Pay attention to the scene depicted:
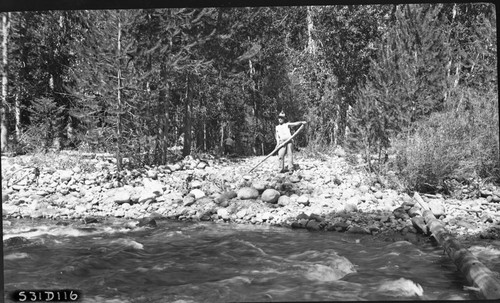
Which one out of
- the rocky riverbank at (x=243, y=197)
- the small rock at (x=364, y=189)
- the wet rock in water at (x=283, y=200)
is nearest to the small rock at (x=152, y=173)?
the rocky riverbank at (x=243, y=197)

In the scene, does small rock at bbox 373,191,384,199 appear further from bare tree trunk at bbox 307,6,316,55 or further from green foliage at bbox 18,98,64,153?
green foliage at bbox 18,98,64,153

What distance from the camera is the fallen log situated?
2758 millimetres

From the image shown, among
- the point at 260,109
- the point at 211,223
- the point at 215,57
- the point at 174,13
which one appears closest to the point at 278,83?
the point at 260,109

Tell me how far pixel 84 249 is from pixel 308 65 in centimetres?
186

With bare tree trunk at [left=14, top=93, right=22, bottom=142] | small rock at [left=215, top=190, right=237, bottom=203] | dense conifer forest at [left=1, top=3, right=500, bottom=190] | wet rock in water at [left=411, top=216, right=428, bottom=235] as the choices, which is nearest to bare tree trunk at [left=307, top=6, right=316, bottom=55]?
dense conifer forest at [left=1, top=3, right=500, bottom=190]

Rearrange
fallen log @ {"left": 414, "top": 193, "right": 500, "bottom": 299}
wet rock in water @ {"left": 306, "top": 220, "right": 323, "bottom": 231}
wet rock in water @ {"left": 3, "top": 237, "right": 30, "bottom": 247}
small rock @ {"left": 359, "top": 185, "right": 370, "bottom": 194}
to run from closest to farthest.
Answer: fallen log @ {"left": 414, "top": 193, "right": 500, "bottom": 299}, wet rock in water @ {"left": 3, "top": 237, "right": 30, "bottom": 247}, wet rock in water @ {"left": 306, "top": 220, "right": 323, "bottom": 231}, small rock @ {"left": 359, "top": 185, "right": 370, "bottom": 194}

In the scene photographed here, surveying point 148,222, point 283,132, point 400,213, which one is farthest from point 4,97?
point 400,213

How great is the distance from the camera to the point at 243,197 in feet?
10.5

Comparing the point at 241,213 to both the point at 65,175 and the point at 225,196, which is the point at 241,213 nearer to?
the point at 225,196

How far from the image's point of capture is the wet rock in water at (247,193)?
126 inches

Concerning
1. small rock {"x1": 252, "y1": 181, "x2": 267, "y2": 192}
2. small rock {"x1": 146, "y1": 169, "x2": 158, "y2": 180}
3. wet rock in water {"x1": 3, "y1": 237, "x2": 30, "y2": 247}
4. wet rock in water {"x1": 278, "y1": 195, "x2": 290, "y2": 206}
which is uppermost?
small rock {"x1": 146, "y1": 169, "x2": 158, "y2": 180}

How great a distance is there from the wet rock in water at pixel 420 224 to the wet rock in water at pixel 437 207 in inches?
3.8

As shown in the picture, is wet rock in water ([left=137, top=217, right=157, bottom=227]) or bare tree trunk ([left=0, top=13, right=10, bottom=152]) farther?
wet rock in water ([left=137, top=217, right=157, bottom=227])

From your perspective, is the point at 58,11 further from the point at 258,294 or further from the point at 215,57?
the point at 258,294
